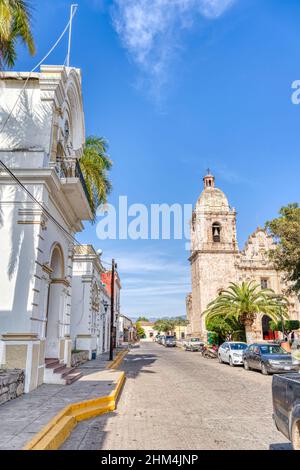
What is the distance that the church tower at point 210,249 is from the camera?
4609 centimetres

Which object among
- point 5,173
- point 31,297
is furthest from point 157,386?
point 5,173

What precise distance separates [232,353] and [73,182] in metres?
14.8

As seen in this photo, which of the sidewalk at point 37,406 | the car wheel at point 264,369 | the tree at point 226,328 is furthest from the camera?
the tree at point 226,328

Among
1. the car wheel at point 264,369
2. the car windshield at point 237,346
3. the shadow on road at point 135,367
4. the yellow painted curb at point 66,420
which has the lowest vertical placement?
the shadow on road at point 135,367

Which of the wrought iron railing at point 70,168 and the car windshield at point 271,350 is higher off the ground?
the wrought iron railing at point 70,168

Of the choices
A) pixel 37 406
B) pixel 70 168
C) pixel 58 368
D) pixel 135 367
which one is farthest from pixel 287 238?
pixel 37 406

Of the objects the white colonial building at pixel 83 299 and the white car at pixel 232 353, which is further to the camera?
the white colonial building at pixel 83 299

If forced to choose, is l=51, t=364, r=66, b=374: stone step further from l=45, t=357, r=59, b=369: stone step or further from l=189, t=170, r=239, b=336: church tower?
l=189, t=170, r=239, b=336: church tower

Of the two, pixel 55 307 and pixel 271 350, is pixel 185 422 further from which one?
pixel 271 350

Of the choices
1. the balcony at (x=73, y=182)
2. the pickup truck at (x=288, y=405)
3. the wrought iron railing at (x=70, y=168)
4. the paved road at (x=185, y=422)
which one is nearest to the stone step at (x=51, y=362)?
the paved road at (x=185, y=422)

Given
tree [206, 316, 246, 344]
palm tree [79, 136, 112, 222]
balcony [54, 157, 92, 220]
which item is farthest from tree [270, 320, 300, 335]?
balcony [54, 157, 92, 220]

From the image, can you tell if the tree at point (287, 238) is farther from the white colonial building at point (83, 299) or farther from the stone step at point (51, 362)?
the stone step at point (51, 362)

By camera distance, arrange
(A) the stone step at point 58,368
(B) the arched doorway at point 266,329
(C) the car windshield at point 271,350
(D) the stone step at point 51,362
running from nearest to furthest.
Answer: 1. (A) the stone step at point 58,368
2. (D) the stone step at point 51,362
3. (C) the car windshield at point 271,350
4. (B) the arched doorway at point 266,329
